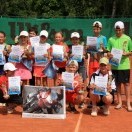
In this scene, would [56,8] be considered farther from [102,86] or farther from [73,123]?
[73,123]

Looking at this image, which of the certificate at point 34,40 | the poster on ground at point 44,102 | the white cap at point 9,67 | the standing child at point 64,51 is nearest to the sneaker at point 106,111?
the poster on ground at point 44,102

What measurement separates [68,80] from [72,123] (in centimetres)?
94

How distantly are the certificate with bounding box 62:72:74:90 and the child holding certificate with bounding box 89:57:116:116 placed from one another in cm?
39

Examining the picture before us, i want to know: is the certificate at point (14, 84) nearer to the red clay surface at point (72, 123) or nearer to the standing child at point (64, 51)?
the red clay surface at point (72, 123)

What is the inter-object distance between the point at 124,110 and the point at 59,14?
65.6 feet

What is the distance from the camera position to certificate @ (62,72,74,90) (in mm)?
8586

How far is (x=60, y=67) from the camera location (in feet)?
31.1

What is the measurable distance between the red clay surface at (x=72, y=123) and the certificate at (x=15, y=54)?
112cm

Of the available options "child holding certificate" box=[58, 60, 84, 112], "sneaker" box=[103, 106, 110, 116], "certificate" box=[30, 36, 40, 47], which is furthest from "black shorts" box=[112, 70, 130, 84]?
"certificate" box=[30, 36, 40, 47]

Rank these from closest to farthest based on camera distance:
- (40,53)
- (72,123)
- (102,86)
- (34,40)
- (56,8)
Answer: (72,123) < (102,86) < (40,53) < (34,40) < (56,8)

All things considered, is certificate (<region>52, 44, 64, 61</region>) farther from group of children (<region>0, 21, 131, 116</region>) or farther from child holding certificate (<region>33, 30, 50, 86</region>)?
child holding certificate (<region>33, 30, 50, 86</region>)

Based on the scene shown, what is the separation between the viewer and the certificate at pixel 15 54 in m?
9.06

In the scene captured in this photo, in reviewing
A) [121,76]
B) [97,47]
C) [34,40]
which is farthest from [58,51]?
[121,76]

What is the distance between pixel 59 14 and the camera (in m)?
28.7
